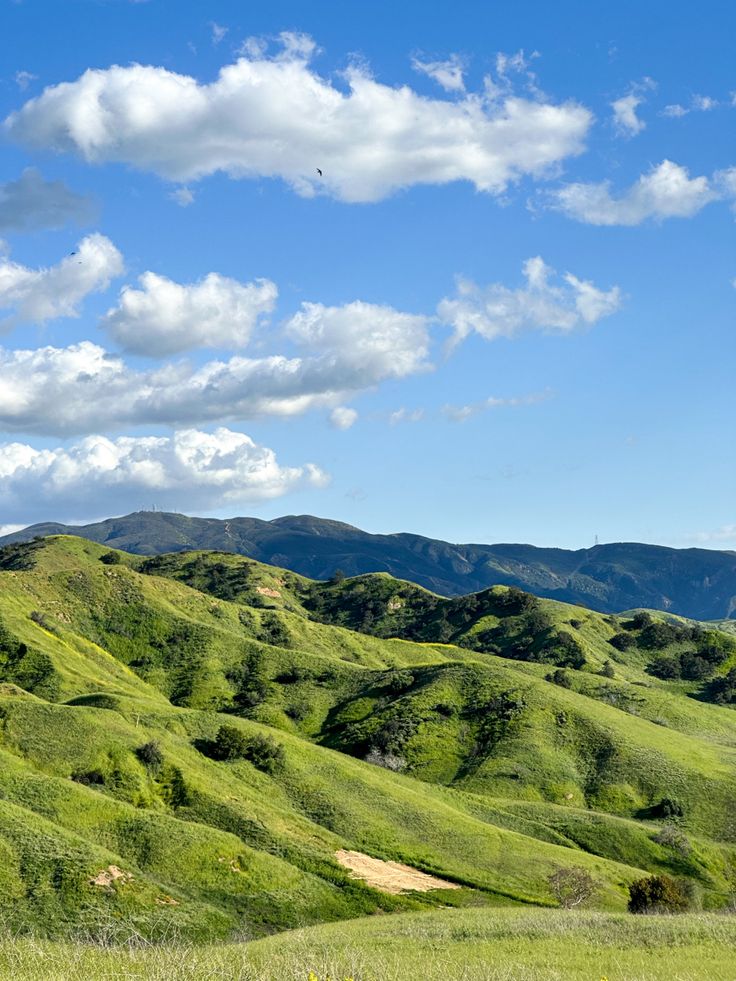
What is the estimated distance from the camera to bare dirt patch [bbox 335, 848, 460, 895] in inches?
2638

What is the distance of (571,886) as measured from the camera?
228 ft

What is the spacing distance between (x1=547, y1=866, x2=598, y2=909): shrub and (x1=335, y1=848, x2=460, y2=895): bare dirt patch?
8.11m

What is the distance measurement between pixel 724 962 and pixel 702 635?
183659 mm

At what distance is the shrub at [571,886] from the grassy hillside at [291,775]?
1.31 m

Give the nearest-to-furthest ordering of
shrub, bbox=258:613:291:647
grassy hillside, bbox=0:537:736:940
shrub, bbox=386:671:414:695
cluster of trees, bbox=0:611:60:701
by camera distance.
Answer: grassy hillside, bbox=0:537:736:940, cluster of trees, bbox=0:611:60:701, shrub, bbox=386:671:414:695, shrub, bbox=258:613:291:647

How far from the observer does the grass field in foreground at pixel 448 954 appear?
19.4m

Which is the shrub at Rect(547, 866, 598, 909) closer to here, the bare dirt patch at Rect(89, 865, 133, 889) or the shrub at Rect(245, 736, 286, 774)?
the shrub at Rect(245, 736, 286, 774)

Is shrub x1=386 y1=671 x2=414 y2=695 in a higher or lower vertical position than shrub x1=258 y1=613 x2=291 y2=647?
lower

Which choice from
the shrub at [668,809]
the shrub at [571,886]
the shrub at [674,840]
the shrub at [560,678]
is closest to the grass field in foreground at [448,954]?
the shrub at [571,886]

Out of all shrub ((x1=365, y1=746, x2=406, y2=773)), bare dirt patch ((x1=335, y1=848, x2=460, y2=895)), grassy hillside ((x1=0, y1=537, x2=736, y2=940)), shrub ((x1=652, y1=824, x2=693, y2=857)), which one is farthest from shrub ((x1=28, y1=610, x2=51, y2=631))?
shrub ((x1=652, y1=824, x2=693, y2=857))

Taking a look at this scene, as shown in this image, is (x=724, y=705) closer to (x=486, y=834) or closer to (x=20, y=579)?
(x=486, y=834)

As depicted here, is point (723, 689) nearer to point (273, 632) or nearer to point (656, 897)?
point (273, 632)

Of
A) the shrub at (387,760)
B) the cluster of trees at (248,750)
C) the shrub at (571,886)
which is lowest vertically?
the shrub at (387,760)

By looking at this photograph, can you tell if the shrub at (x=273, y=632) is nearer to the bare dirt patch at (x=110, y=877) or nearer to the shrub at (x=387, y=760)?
the shrub at (x=387, y=760)
